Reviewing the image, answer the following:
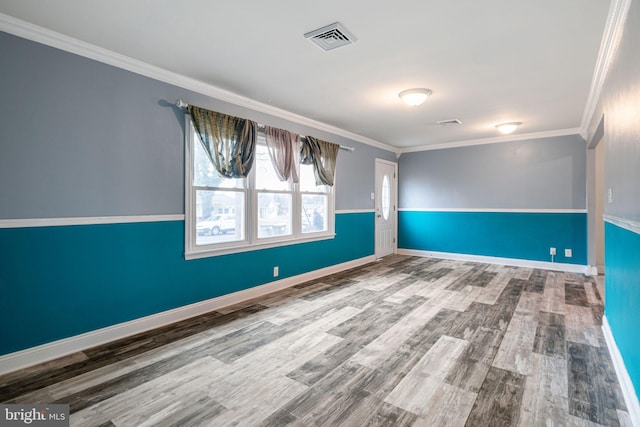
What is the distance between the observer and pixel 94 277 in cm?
261

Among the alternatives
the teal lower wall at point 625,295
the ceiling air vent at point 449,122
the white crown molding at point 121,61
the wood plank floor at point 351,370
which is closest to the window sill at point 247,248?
the wood plank floor at point 351,370

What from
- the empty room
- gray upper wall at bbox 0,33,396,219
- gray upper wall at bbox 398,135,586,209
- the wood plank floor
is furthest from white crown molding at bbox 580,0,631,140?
gray upper wall at bbox 0,33,396,219

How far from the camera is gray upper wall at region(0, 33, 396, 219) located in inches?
88.4

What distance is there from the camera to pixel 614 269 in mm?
2465

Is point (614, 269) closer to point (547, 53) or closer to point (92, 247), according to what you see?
point (547, 53)

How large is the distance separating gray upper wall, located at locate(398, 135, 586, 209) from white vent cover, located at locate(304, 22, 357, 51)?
15.5 ft

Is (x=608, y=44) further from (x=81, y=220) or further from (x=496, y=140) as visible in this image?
(x=81, y=220)

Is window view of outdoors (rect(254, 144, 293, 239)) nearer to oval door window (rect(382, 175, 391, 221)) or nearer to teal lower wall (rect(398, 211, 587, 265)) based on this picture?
oval door window (rect(382, 175, 391, 221))

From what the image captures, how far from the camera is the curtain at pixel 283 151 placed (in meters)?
4.01

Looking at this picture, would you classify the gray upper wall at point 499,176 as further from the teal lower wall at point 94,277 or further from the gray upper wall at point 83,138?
the gray upper wall at point 83,138

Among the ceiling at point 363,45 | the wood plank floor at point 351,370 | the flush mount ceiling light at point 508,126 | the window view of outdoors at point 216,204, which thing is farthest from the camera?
the flush mount ceiling light at point 508,126

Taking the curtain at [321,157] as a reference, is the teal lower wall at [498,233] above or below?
below

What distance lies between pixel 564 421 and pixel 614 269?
4.61ft

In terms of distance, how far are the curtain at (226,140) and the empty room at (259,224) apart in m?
0.02
